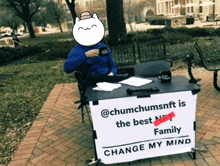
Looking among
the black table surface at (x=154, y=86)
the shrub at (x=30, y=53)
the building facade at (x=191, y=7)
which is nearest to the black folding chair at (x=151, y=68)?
the black table surface at (x=154, y=86)

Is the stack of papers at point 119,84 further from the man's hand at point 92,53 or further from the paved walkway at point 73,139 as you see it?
the paved walkway at point 73,139

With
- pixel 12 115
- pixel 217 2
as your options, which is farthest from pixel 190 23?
pixel 12 115

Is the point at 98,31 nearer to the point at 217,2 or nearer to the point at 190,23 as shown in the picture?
the point at 190,23

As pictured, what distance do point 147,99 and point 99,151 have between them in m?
0.83

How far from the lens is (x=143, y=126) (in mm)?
2623

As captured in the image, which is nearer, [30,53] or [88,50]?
[88,50]

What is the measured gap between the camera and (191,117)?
266 cm

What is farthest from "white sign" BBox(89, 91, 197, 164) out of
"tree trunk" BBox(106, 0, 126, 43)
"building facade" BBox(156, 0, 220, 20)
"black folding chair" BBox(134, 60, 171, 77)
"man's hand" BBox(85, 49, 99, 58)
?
"building facade" BBox(156, 0, 220, 20)

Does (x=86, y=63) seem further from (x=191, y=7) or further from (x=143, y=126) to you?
(x=191, y=7)

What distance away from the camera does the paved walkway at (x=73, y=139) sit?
2.92m

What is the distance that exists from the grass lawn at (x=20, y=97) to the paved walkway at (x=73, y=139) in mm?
217
